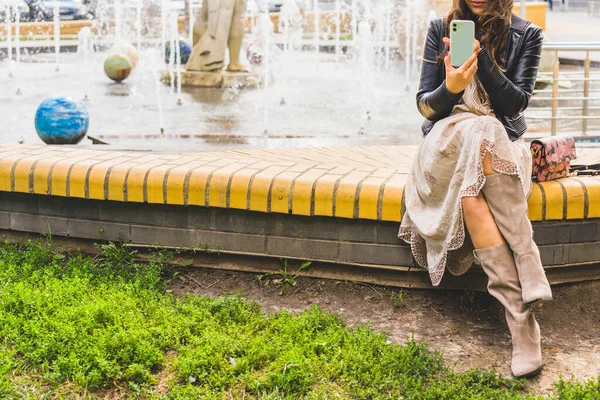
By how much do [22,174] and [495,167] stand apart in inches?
88.4

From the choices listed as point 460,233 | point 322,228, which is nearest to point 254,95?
point 322,228

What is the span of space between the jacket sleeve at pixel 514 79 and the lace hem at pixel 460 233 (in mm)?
306

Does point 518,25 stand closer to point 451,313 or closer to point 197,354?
point 451,313

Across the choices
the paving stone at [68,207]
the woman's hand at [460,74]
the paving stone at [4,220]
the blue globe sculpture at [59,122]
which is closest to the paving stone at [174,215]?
the paving stone at [68,207]

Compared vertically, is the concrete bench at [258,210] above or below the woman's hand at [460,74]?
below

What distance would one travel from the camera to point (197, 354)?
3.09 meters

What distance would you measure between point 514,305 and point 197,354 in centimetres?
114

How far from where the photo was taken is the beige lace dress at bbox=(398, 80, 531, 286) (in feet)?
10.6

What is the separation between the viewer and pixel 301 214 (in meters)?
3.79

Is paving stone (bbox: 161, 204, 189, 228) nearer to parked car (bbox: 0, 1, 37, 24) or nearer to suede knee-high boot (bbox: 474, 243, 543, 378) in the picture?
suede knee-high boot (bbox: 474, 243, 543, 378)

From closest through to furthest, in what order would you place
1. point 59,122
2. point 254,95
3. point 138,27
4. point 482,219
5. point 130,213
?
1. point 482,219
2. point 130,213
3. point 59,122
4. point 254,95
5. point 138,27

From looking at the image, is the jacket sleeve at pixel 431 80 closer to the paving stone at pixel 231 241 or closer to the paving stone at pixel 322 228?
the paving stone at pixel 322 228

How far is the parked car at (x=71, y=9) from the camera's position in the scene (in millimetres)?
26062

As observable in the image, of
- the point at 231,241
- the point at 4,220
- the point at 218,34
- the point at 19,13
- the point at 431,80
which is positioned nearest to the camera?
the point at 431,80
